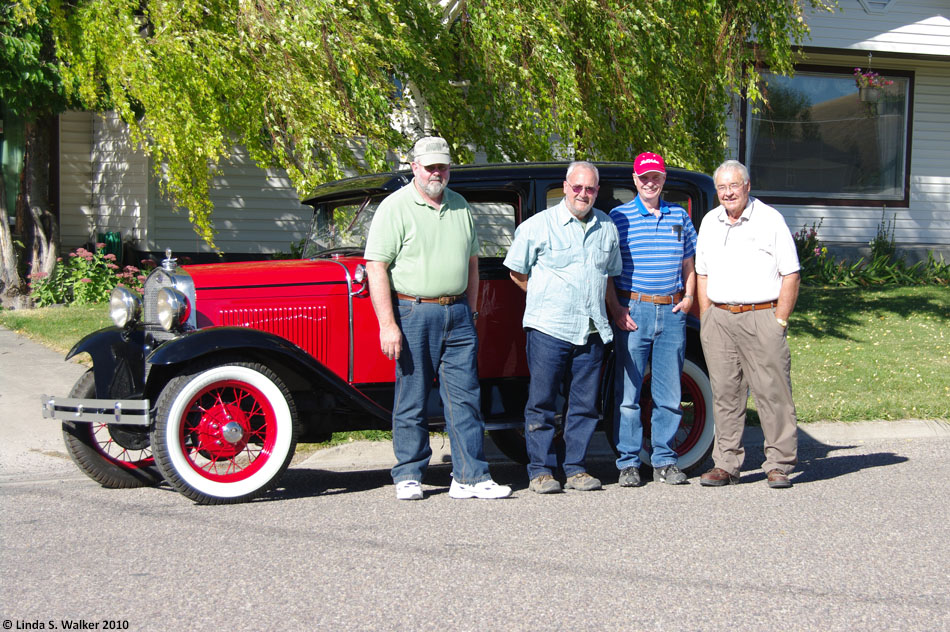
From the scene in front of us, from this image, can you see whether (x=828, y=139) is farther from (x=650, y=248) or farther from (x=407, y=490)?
(x=407, y=490)

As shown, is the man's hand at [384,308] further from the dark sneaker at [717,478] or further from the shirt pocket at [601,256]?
the dark sneaker at [717,478]

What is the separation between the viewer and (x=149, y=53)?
8414 mm

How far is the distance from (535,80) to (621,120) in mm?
1174

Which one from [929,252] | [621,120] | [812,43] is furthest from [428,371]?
[929,252]

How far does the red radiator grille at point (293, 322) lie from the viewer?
217 inches

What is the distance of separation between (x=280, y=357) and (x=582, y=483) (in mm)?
1944

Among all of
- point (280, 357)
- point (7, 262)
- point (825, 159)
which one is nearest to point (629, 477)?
point (280, 357)

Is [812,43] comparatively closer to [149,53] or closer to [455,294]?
[149,53]

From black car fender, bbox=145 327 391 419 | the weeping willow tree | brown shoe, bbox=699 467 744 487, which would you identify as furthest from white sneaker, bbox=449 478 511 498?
the weeping willow tree

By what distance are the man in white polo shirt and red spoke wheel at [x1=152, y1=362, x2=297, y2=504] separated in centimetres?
262

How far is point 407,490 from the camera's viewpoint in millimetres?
5449

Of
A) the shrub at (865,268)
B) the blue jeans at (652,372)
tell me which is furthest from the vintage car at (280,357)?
the shrub at (865,268)

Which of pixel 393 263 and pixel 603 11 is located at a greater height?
pixel 603 11

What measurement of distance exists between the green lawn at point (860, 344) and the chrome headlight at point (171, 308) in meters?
2.02
